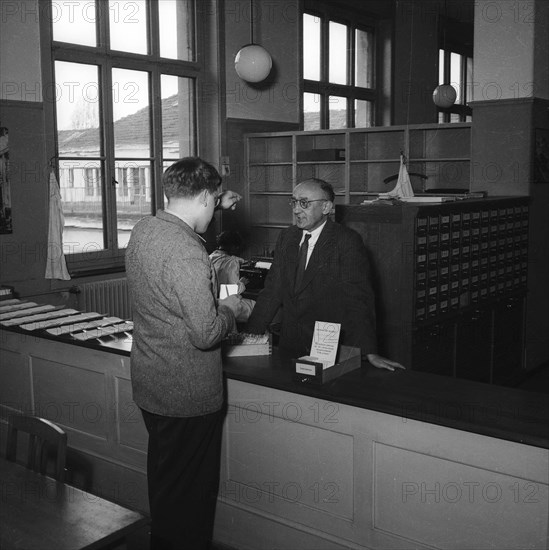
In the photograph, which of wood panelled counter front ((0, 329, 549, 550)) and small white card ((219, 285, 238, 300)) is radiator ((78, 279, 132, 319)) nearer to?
wood panelled counter front ((0, 329, 549, 550))

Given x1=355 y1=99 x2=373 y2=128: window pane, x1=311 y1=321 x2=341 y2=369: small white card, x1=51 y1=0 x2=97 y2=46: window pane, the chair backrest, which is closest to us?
the chair backrest

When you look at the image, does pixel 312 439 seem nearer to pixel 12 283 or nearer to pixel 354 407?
pixel 354 407

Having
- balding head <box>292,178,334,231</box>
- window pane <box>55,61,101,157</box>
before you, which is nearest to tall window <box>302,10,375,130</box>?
window pane <box>55,61,101,157</box>

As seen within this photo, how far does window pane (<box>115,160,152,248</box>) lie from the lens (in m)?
6.92

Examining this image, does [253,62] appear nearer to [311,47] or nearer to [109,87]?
[109,87]

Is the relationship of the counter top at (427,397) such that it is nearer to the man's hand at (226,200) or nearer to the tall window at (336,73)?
the man's hand at (226,200)

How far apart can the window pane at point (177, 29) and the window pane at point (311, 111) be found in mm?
1886

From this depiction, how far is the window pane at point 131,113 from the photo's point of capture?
269 inches

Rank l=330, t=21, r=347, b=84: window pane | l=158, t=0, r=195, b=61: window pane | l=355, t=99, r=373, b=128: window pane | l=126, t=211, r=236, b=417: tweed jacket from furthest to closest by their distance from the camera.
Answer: l=355, t=99, r=373, b=128: window pane, l=330, t=21, r=347, b=84: window pane, l=158, t=0, r=195, b=61: window pane, l=126, t=211, r=236, b=417: tweed jacket

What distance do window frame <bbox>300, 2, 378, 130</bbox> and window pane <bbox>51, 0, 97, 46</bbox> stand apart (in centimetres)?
286

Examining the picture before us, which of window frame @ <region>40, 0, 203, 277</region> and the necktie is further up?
window frame @ <region>40, 0, 203, 277</region>

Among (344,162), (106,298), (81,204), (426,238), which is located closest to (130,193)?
(81,204)

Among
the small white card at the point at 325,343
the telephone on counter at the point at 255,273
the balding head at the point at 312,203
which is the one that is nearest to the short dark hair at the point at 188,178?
the small white card at the point at 325,343

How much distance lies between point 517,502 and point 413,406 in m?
0.46
